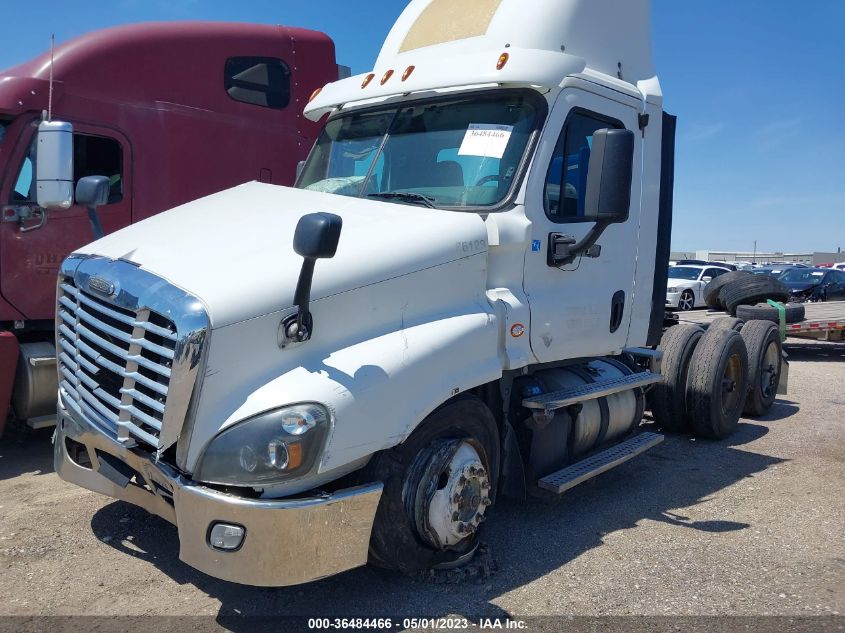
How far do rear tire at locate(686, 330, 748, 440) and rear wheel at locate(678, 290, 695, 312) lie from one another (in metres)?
16.3

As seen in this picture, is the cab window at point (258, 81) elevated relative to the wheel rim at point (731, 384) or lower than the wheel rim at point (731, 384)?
elevated

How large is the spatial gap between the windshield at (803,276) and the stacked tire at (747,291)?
1314cm

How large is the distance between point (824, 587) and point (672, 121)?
3555mm

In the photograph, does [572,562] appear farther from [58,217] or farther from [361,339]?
[58,217]

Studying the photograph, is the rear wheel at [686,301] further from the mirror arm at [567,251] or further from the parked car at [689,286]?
the mirror arm at [567,251]

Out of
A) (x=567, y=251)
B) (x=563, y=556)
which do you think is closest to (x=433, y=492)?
(x=563, y=556)

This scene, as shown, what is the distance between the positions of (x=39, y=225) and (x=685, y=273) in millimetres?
21609

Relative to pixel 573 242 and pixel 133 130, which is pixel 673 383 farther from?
pixel 133 130

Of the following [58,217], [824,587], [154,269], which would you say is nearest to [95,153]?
[58,217]

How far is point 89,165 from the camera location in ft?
20.6

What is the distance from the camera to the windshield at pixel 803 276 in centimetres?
2253

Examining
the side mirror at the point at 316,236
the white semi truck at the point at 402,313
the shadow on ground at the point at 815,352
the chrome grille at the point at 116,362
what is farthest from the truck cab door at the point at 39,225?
the shadow on ground at the point at 815,352

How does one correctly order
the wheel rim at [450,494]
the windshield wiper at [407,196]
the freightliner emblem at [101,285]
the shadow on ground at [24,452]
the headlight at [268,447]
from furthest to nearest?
1. the shadow on ground at [24,452]
2. the windshield wiper at [407,196]
3. the wheel rim at [450,494]
4. the freightliner emblem at [101,285]
5. the headlight at [268,447]

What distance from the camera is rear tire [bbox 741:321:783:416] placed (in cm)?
771
